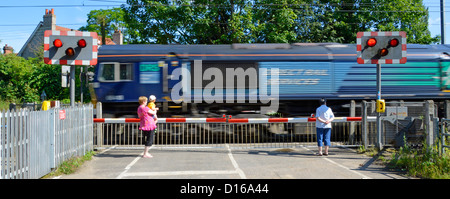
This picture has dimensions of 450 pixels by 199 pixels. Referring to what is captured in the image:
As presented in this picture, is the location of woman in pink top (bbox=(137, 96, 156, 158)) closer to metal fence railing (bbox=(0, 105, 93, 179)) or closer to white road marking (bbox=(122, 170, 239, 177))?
metal fence railing (bbox=(0, 105, 93, 179))

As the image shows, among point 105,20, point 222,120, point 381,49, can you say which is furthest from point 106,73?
point 105,20

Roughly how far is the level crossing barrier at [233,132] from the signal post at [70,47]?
7.51 ft

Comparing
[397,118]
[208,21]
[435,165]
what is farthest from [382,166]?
[208,21]

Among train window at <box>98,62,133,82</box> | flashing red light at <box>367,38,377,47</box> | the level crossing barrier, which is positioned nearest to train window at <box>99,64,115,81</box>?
train window at <box>98,62,133,82</box>

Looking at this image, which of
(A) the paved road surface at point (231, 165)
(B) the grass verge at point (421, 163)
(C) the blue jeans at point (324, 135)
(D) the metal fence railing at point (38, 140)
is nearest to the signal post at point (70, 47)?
(D) the metal fence railing at point (38, 140)

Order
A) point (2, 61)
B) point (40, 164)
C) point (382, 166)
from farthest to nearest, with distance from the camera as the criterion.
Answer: point (2, 61)
point (382, 166)
point (40, 164)

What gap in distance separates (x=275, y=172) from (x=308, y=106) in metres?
5.92

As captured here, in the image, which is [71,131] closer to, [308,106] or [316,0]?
[308,106]

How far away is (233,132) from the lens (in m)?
11.0

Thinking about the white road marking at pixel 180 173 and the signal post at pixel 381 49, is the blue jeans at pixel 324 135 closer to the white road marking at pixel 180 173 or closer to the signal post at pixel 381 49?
the signal post at pixel 381 49

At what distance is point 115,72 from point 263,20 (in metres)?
14.8

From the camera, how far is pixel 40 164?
6.37 m

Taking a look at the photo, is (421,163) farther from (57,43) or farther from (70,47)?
(57,43)

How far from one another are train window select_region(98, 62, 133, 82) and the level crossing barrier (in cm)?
164
